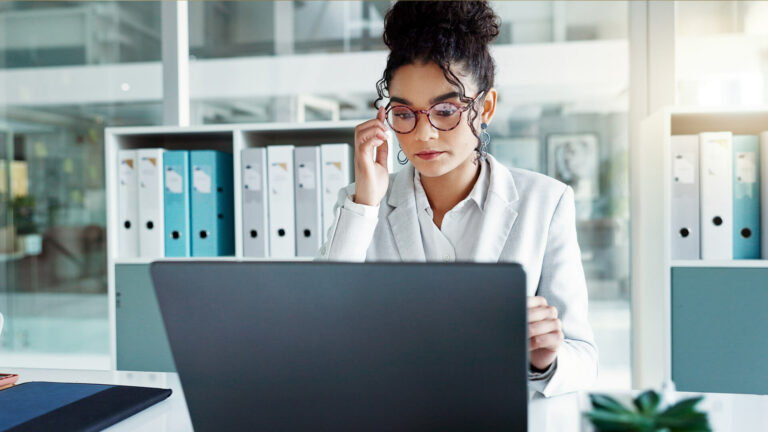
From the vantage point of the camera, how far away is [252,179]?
7.01 ft

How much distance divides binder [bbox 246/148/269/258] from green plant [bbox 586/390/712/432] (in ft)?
5.75

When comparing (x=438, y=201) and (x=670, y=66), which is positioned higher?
(x=670, y=66)

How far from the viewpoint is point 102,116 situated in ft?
10.3

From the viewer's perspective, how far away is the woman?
1164 millimetres

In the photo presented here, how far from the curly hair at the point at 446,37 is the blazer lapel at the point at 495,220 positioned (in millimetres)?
116

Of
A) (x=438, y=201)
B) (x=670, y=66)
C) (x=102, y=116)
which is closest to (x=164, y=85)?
(x=102, y=116)

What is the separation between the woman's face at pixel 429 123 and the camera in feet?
3.79

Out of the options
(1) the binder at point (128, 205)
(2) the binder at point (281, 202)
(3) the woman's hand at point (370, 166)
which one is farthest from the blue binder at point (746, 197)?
(1) the binder at point (128, 205)

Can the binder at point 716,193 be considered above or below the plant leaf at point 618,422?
above

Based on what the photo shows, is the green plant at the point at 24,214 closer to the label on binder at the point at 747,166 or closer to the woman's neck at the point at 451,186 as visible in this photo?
the woman's neck at the point at 451,186

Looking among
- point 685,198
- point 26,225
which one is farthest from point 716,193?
point 26,225

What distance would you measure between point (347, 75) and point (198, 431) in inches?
98.0

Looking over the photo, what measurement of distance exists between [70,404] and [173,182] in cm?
136

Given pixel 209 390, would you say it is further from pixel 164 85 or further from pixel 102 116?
pixel 102 116
